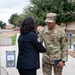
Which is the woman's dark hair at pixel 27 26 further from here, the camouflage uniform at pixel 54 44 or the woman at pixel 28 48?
the camouflage uniform at pixel 54 44

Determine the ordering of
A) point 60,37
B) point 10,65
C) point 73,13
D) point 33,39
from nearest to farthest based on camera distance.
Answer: point 33,39 < point 60,37 < point 10,65 < point 73,13

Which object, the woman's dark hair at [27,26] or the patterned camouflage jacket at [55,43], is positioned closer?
the woman's dark hair at [27,26]

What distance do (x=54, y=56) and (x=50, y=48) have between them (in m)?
0.16

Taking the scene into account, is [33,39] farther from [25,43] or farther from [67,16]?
[67,16]

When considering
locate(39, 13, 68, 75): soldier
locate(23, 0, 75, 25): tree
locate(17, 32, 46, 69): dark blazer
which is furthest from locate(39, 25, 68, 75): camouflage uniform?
locate(23, 0, 75, 25): tree

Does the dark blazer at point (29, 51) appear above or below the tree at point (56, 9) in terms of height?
below

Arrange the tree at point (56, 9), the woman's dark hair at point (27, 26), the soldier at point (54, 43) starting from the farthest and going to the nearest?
the tree at point (56, 9), the soldier at point (54, 43), the woman's dark hair at point (27, 26)

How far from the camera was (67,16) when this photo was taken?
1786 inches

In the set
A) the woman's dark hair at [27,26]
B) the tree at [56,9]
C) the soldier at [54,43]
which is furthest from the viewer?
the tree at [56,9]

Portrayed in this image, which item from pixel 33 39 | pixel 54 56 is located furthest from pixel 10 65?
pixel 33 39

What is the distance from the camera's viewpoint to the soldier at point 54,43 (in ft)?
15.5

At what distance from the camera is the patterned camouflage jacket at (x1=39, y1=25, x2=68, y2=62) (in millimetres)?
Result: 4711

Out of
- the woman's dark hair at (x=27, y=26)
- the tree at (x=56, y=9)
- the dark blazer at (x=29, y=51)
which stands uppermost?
the tree at (x=56, y=9)

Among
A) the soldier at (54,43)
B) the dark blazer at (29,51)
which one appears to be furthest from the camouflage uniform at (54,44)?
the dark blazer at (29,51)
